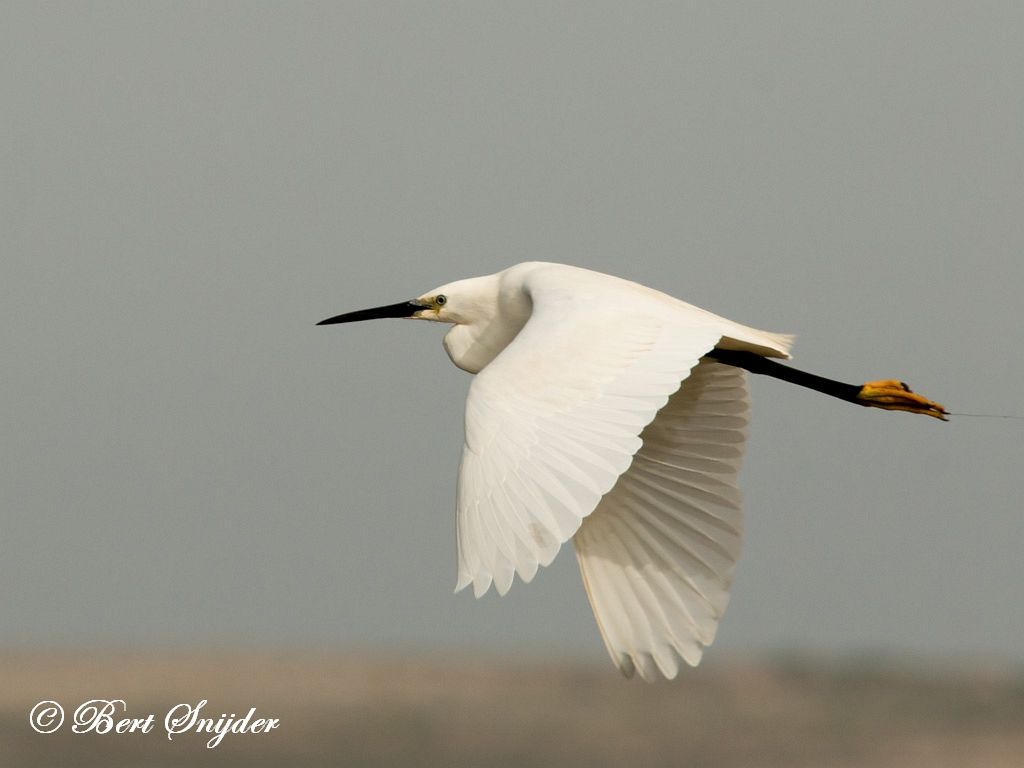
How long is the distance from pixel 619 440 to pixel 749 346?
1.76m

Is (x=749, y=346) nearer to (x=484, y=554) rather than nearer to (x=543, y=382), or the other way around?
(x=543, y=382)

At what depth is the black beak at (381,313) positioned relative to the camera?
26.3 feet

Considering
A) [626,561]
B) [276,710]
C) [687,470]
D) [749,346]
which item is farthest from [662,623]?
[276,710]

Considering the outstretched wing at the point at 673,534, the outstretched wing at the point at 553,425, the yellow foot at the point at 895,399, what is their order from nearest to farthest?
the outstretched wing at the point at 553,425 < the outstretched wing at the point at 673,534 < the yellow foot at the point at 895,399

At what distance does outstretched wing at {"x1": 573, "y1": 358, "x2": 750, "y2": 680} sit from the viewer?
646 centimetres

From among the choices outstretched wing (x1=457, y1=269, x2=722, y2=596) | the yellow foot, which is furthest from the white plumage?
the yellow foot

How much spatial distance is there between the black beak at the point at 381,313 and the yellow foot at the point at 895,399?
245cm

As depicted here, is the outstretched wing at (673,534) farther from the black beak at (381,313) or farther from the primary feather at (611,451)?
the black beak at (381,313)

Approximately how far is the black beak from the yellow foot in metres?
2.45

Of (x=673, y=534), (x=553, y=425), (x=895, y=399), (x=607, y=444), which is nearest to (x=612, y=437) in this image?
(x=607, y=444)

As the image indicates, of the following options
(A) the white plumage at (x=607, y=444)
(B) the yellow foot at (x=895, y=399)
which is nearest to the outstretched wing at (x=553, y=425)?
(A) the white plumage at (x=607, y=444)

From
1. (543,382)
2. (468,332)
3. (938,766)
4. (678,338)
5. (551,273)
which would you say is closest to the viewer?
(543,382)

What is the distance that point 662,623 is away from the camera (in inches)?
255

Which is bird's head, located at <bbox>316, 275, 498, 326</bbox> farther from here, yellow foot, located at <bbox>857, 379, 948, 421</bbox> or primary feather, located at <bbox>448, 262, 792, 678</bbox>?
yellow foot, located at <bbox>857, 379, 948, 421</bbox>
